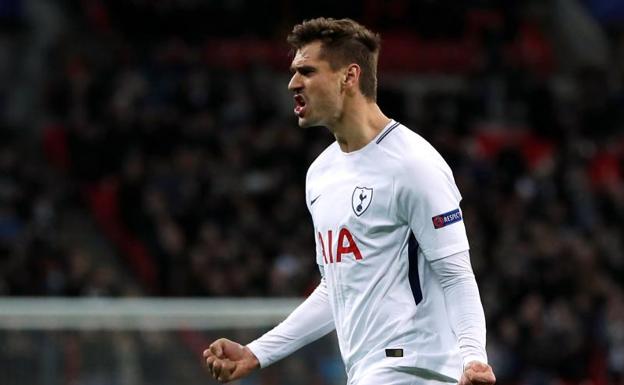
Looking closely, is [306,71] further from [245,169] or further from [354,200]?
[245,169]

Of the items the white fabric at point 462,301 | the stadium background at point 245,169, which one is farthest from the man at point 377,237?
the stadium background at point 245,169

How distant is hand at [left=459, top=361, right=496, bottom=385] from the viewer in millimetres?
4223

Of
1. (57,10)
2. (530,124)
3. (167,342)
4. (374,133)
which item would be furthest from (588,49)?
(374,133)

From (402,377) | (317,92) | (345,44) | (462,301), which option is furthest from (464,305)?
(345,44)

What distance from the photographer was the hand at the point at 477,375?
4.22 metres

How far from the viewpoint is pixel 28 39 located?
17.6m

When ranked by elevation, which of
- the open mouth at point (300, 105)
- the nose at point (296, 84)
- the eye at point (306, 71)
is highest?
the eye at point (306, 71)

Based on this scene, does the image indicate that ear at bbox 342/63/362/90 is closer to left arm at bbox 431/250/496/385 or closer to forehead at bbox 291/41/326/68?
forehead at bbox 291/41/326/68

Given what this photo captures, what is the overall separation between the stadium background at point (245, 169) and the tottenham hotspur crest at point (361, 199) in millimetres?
5290

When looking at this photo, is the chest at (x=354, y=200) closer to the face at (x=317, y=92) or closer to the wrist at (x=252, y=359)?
the face at (x=317, y=92)

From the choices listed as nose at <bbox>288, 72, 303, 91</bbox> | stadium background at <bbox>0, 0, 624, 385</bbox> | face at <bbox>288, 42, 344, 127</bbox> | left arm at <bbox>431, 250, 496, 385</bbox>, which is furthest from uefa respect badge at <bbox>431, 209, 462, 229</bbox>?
stadium background at <bbox>0, 0, 624, 385</bbox>

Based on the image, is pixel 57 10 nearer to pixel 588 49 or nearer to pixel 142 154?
pixel 142 154

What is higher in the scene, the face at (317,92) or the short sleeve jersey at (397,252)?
the face at (317,92)

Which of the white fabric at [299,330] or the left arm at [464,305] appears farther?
the white fabric at [299,330]
